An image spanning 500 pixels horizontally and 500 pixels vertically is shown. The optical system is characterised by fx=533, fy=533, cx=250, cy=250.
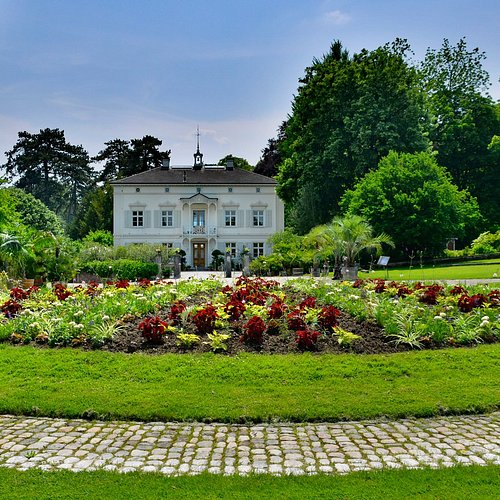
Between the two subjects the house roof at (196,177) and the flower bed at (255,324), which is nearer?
the flower bed at (255,324)

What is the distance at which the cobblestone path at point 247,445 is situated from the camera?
457 centimetres

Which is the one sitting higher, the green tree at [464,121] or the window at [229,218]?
the green tree at [464,121]

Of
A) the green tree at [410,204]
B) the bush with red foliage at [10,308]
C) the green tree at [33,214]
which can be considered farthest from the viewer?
the green tree at [33,214]

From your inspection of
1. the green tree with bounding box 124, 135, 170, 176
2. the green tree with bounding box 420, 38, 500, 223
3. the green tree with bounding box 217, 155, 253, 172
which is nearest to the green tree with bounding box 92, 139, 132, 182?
the green tree with bounding box 124, 135, 170, 176

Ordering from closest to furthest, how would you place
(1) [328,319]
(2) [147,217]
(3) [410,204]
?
1. (1) [328,319]
2. (3) [410,204]
3. (2) [147,217]

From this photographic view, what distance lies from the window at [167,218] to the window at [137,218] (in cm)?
194

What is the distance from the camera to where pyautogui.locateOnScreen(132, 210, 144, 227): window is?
49.9 meters

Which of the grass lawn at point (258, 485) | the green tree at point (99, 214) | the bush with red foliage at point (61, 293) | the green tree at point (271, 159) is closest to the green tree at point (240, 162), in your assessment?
the green tree at point (271, 159)

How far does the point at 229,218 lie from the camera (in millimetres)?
50562

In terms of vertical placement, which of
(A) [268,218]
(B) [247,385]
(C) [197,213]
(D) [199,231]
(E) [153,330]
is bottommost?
(B) [247,385]

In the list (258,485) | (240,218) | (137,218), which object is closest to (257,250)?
(240,218)

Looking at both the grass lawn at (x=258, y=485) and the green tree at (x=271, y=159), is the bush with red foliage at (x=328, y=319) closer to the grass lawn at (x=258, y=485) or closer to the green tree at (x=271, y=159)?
the grass lawn at (x=258, y=485)

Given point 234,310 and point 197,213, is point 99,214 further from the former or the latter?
point 234,310

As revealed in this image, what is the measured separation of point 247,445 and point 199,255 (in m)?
45.8
